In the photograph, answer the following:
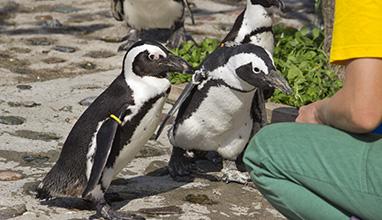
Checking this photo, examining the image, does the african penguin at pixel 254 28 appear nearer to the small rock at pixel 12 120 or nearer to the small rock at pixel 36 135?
the small rock at pixel 36 135

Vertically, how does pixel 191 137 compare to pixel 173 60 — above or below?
below

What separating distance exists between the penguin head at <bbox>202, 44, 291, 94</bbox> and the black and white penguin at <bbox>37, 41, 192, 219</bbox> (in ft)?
0.79

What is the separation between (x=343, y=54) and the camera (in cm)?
253

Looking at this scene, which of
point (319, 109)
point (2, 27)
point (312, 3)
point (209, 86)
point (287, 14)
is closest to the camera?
point (319, 109)

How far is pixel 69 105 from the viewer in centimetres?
547

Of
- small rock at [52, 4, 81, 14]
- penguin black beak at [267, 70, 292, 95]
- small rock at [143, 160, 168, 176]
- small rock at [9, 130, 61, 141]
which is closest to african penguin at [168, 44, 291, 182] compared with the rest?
penguin black beak at [267, 70, 292, 95]

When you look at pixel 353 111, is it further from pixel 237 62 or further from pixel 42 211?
pixel 42 211

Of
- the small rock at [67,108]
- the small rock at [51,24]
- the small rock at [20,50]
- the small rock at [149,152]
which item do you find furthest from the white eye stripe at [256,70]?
the small rock at [51,24]

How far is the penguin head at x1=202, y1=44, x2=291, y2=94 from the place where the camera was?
378 cm

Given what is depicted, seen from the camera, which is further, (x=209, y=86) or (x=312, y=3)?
(x=312, y=3)

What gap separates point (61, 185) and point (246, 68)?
0.89 metres

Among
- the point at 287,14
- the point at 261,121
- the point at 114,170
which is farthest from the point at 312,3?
the point at 114,170

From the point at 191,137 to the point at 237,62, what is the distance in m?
0.49

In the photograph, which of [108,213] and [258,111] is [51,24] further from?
[108,213]
